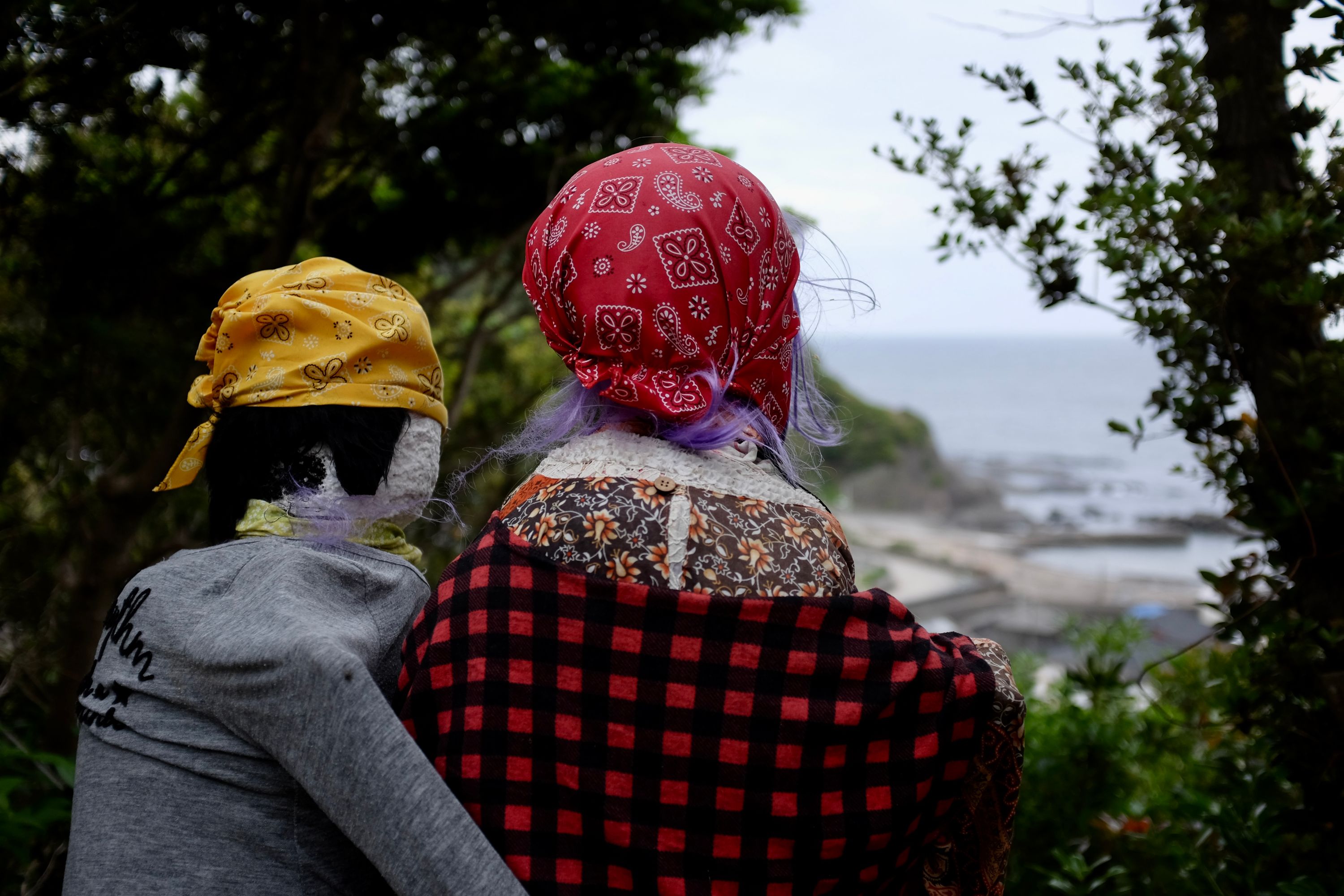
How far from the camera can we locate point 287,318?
1640 millimetres

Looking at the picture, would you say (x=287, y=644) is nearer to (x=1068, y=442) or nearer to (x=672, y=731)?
(x=672, y=731)

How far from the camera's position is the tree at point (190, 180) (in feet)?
9.72

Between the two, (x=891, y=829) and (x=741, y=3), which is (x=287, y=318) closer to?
(x=891, y=829)

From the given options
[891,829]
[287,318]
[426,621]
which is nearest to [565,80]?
[287,318]

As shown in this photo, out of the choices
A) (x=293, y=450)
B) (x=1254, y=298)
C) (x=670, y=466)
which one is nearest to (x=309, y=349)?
(x=293, y=450)

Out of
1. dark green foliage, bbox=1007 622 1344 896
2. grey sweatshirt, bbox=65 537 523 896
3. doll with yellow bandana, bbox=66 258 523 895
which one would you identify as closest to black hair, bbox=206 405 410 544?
doll with yellow bandana, bbox=66 258 523 895

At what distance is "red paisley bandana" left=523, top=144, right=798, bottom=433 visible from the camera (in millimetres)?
1465

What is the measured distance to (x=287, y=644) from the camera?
1.32 meters

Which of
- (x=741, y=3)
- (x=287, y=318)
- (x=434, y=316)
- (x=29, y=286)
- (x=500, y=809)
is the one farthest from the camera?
(x=434, y=316)

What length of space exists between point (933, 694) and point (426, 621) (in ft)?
2.52

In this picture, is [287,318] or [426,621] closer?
→ [426,621]

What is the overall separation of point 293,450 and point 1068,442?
70838 mm

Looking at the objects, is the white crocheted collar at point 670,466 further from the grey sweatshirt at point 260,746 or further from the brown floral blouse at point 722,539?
the grey sweatshirt at point 260,746

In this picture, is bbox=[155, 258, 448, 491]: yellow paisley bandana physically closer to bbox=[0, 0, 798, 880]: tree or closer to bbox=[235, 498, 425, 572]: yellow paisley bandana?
bbox=[235, 498, 425, 572]: yellow paisley bandana
